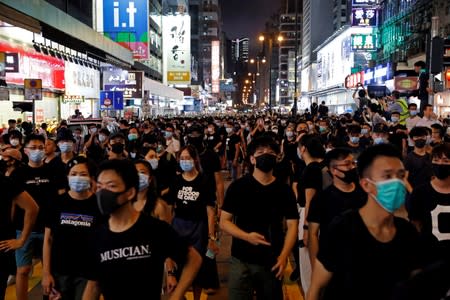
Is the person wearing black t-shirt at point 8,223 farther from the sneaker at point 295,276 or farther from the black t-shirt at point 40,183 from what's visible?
the sneaker at point 295,276

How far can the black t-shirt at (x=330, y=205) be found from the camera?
4.93 meters

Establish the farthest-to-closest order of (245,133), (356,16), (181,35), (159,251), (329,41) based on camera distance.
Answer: (329,41)
(356,16)
(181,35)
(245,133)
(159,251)

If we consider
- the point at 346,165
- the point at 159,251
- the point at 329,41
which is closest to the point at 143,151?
the point at 346,165

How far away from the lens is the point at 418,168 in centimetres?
738

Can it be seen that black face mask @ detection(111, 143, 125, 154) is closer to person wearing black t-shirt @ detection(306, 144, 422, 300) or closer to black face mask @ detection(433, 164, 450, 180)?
black face mask @ detection(433, 164, 450, 180)

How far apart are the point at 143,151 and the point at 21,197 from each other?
10.3 ft

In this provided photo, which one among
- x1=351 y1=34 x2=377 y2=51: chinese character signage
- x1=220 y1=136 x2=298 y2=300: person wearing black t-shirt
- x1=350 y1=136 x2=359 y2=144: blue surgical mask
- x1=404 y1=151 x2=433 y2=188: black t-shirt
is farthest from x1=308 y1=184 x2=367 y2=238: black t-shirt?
x1=351 y1=34 x2=377 y2=51: chinese character signage

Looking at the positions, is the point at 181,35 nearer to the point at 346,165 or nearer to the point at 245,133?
the point at 245,133

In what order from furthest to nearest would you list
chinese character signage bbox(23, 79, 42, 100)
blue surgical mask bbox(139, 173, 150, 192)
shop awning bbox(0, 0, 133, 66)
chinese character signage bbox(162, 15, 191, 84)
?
chinese character signage bbox(162, 15, 191, 84), shop awning bbox(0, 0, 133, 66), chinese character signage bbox(23, 79, 42, 100), blue surgical mask bbox(139, 173, 150, 192)

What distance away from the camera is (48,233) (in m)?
4.91

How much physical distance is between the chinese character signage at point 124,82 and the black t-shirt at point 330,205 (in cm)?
3089

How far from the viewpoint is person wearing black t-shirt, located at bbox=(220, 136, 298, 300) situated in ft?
15.2

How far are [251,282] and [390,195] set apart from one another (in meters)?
1.98

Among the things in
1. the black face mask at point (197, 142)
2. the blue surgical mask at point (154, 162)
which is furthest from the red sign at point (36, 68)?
the blue surgical mask at point (154, 162)
